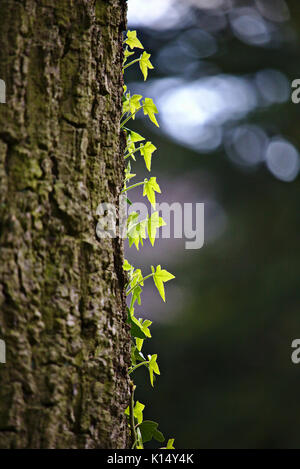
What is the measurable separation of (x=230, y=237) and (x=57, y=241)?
3.19m

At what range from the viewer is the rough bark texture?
55 cm

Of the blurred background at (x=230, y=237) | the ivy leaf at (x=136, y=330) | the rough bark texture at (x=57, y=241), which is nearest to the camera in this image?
the rough bark texture at (x=57, y=241)

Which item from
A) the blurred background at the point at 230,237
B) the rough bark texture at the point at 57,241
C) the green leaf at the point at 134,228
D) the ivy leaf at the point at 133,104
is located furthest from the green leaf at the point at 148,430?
the blurred background at the point at 230,237

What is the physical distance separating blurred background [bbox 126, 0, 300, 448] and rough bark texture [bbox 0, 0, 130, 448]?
2.64 metres

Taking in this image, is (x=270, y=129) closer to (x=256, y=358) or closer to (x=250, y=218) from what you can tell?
(x=250, y=218)

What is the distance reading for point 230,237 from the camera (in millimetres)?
3691

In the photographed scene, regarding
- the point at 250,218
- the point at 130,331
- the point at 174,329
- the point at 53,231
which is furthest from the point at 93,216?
the point at 250,218

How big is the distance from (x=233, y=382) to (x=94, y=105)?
314cm

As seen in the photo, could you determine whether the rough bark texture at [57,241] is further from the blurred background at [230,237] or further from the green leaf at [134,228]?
the blurred background at [230,237]

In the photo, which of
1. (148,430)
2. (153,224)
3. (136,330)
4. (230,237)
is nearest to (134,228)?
(153,224)

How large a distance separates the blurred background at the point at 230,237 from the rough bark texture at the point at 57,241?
2641 mm

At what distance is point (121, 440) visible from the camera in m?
0.62

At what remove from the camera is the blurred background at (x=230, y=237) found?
3.38 meters
